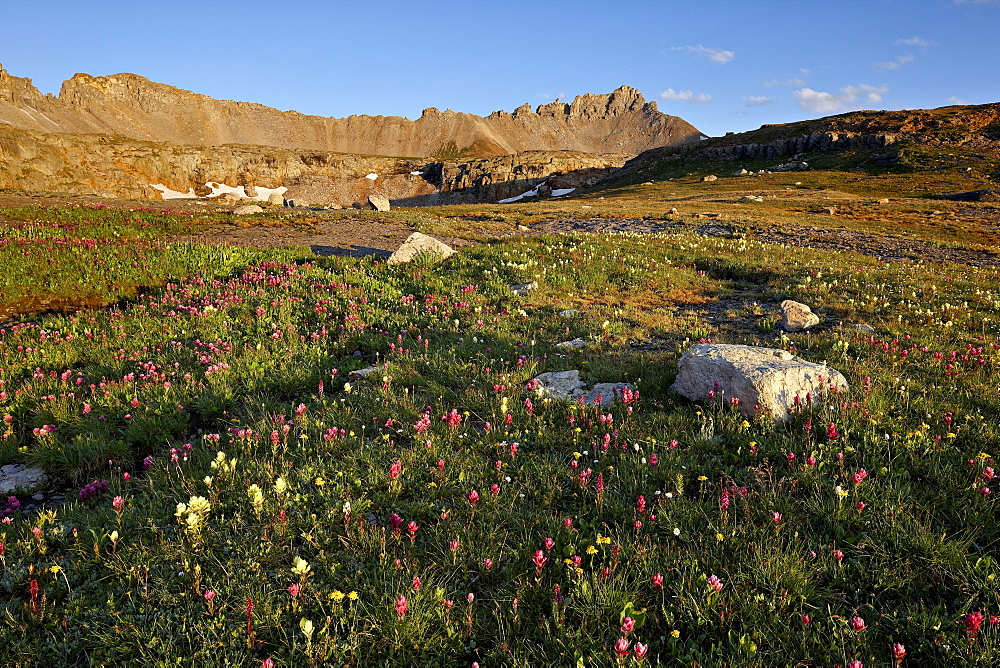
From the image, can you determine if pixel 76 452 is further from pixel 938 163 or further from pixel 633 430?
pixel 938 163

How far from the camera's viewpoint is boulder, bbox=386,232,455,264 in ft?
48.9

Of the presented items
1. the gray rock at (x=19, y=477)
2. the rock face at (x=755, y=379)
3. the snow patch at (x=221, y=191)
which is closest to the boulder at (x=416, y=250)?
the gray rock at (x=19, y=477)

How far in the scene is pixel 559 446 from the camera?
5.52m

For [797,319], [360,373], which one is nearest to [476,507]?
[360,373]

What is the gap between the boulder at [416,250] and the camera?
14.9 metres

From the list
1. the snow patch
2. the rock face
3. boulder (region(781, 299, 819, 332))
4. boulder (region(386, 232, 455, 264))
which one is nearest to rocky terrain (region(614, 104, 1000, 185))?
boulder (region(781, 299, 819, 332))

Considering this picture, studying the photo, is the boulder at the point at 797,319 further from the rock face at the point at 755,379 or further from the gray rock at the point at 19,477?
the gray rock at the point at 19,477

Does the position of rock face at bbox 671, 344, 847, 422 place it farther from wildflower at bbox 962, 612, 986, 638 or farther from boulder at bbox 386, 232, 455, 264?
boulder at bbox 386, 232, 455, 264

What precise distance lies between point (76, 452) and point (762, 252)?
2176cm

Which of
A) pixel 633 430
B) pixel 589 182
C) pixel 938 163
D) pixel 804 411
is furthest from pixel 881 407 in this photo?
pixel 589 182

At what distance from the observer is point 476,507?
440cm

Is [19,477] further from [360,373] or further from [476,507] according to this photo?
[476,507]

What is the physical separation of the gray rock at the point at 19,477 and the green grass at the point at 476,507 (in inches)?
5.2

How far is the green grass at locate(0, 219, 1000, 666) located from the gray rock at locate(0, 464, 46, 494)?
0.13 m
